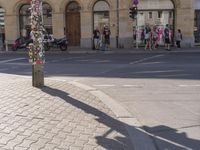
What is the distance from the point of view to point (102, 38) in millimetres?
29609

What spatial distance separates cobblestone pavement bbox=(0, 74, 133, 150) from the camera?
560 centimetres

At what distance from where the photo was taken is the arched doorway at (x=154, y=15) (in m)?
30.3

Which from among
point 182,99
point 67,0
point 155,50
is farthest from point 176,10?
point 182,99

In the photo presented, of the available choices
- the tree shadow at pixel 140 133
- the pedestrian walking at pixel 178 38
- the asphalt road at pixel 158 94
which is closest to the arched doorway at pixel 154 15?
the pedestrian walking at pixel 178 38

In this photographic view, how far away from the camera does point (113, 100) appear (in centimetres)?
940

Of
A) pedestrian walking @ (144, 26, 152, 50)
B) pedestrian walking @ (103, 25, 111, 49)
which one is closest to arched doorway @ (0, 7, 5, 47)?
pedestrian walking @ (103, 25, 111, 49)

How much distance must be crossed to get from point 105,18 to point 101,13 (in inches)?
20.3

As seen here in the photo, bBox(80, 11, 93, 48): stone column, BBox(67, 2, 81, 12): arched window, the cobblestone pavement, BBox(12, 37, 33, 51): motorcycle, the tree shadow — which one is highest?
BBox(67, 2, 81, 12): arched window

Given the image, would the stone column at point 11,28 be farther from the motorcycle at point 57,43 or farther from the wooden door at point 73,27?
the motorcycle at point 57,43

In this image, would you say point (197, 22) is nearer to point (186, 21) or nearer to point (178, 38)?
point (186, 21)

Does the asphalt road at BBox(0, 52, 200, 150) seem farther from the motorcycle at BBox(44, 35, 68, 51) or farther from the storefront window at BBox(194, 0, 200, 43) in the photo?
the storefront window at BBox(194, 0, 200, 43)

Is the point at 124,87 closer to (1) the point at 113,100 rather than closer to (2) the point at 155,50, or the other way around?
(1) the point at 113,100

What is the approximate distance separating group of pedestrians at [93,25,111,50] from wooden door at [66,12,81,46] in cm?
252

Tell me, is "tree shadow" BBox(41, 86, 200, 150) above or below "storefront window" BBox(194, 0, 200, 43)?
below
